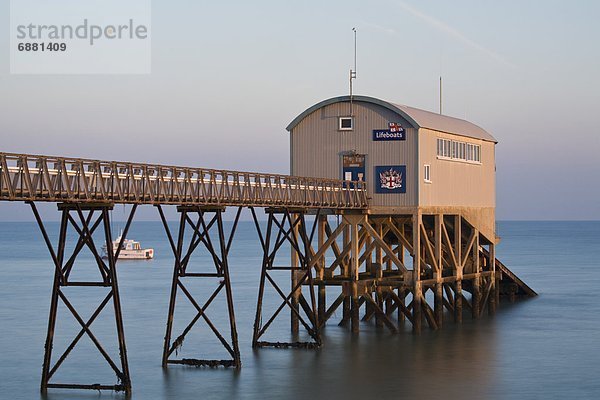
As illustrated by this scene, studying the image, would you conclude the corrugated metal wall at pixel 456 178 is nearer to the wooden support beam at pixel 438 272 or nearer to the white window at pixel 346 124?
the wooden support beam at pixel 438 272

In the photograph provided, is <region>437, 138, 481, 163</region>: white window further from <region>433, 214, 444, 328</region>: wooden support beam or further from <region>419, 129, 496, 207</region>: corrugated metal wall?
<region>433, 214, 444, 328</region>: wooden support beam

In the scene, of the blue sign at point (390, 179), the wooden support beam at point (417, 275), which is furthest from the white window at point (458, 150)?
the wooden support beam at point (417, 275)

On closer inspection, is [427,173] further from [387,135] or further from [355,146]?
[355,146]

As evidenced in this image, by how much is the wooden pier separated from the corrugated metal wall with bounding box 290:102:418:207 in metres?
1.00

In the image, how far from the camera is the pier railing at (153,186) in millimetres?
33188

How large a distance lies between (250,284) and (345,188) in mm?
43744

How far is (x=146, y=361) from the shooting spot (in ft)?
155

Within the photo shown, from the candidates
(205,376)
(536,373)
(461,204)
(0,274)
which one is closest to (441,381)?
(536,373)

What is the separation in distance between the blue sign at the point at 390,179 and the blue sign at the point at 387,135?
4.17 ft

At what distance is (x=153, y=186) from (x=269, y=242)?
15.4 meters

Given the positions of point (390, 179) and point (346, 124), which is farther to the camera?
point (346, 124)

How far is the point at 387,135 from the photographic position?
54688 mm

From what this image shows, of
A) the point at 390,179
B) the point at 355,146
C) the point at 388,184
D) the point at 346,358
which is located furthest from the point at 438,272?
the point at 346,358

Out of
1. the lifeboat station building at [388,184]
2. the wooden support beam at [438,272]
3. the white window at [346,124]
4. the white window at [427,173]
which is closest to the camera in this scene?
the lifeboat station building at [388,184]
